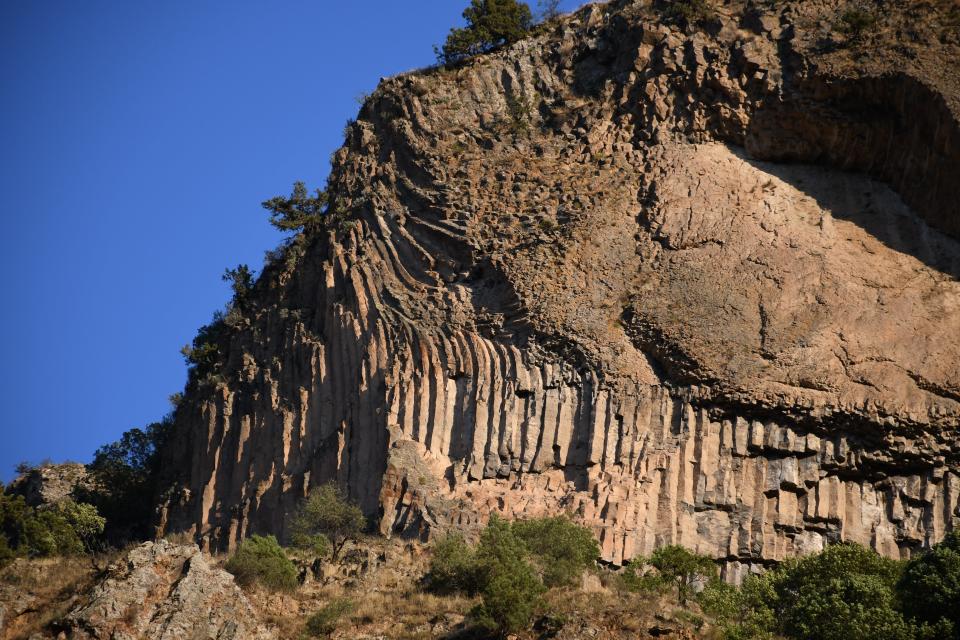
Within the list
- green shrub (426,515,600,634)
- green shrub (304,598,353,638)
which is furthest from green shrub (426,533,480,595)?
green shrub (304,598,353,638)

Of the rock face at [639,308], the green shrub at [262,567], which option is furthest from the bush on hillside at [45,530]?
the green shrub at [262,567]

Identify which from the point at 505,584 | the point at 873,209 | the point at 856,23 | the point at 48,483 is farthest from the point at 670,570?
the point at 48,483

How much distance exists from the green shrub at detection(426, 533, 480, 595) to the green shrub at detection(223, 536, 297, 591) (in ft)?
Answer: 10.2

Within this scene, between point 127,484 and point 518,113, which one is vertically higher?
point 518,113

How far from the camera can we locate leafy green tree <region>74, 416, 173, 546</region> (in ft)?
185

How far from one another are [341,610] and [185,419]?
18.2m

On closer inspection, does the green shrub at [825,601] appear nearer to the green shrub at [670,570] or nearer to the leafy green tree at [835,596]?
the leafy green tree at [835,596]

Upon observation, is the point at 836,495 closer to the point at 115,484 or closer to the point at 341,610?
the point at 341,610

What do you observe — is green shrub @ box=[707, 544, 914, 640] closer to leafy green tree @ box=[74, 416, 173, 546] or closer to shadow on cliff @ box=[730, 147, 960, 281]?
shadow on cliff @ box=[730, 147, 960, 281]

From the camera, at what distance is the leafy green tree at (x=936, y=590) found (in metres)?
37.1

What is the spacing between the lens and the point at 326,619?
38469mm

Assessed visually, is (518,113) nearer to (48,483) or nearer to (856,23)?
(856,23)

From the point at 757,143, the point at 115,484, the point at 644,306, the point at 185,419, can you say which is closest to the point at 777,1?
the point at 757,143

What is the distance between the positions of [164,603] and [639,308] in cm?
1519
